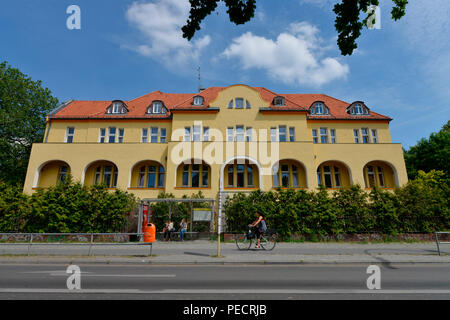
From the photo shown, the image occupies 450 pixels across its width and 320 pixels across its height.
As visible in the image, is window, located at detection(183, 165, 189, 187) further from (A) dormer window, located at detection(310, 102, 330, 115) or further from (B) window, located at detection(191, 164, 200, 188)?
(A) dormer window, located at detection(310, 102, 330, 115)

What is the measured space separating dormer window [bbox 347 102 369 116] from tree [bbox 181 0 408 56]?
24.6m

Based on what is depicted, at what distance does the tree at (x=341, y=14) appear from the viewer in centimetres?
312

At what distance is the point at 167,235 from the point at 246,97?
15303mm

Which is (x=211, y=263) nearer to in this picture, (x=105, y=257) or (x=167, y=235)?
(x=105, y=257)

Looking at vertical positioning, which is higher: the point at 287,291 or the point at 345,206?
the point at 345,206

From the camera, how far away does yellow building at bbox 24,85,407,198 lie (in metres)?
20.0

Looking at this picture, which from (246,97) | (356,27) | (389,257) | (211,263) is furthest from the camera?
(246,97)

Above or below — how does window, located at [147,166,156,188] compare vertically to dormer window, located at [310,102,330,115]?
below

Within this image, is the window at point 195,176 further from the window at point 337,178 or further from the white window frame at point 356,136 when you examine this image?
the white window frame at point 356,136

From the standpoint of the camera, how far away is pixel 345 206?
15.0 m

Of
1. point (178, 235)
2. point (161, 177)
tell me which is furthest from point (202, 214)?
point (161, 177)

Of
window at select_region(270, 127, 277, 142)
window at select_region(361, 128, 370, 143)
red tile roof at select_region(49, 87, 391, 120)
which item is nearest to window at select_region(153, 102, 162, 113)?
red tile roof at select_region(49, 87, 391, 120)
